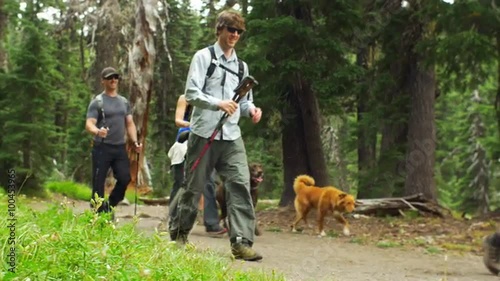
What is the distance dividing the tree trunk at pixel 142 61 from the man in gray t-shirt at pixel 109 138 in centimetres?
873

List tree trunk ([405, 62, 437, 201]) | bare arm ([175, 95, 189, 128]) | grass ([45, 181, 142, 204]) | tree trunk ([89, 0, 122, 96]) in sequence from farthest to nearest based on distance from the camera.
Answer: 1. tree trunk ([89, 0, 122, 96])
2. grass ([45, 181, 142, 204])
3. tree trunk ([405, 62, 437, 201])
4. bare arm ([175, 95, 189, 128])

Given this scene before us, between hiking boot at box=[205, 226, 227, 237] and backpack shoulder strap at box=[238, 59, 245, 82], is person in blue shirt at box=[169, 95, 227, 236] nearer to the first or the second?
hiking boot at box=[205, 226, 227, 237]

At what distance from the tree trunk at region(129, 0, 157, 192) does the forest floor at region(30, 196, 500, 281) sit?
4.35 meters

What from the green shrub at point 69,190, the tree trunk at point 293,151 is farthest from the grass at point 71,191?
the tree trunk at point 293,151

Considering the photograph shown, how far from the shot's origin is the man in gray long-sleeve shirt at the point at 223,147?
624cm

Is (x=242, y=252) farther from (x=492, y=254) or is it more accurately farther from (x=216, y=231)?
(x=216, y=231)

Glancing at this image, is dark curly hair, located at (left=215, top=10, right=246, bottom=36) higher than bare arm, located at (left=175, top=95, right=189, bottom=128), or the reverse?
dark curly hair, located at (left=215, top=10, right=246, bottom=36)

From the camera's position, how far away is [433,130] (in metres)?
14.1

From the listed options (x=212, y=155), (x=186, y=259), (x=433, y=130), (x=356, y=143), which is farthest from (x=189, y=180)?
(x=356, y=143)

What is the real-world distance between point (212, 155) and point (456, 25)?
6419 millimetres

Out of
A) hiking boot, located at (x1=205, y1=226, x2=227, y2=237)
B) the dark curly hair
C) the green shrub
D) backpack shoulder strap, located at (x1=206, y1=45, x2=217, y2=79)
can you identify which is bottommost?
the green shrub

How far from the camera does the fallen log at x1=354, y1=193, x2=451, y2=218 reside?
1277 cm

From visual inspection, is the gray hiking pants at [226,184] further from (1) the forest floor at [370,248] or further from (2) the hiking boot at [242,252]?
(1) the forest floor at [370,248]

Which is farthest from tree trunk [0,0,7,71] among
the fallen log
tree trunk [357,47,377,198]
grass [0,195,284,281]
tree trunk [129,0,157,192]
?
grass [0,195,284,281]
